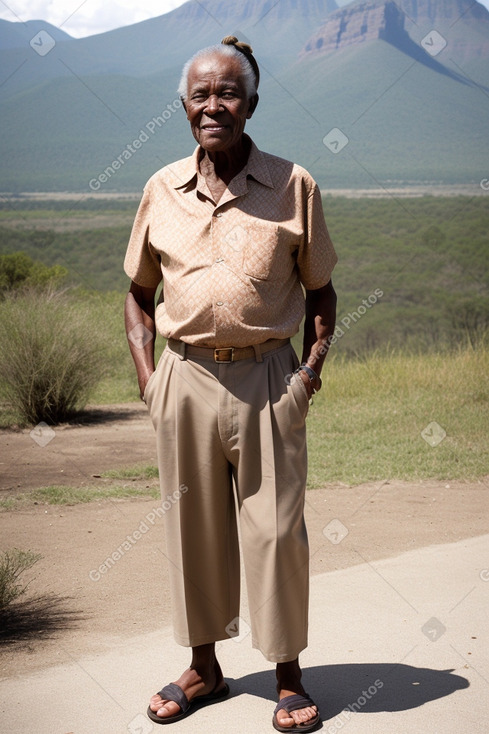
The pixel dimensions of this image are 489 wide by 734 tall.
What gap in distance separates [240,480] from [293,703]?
2.22 ft

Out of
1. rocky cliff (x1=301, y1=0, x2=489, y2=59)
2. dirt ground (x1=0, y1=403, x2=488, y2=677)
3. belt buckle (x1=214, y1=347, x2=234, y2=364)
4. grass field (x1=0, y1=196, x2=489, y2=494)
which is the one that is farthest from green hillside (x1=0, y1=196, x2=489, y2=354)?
rocky cliff (x1=301, y1=0, x2=489, y2=59)

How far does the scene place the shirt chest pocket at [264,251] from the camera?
8.64ft

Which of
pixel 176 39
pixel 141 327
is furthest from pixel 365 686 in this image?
pixel 176 39

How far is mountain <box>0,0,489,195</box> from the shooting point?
8269 centimetres

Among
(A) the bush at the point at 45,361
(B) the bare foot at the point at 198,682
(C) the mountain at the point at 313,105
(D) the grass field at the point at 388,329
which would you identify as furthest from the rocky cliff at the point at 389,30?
(B) the bare foot at the point at 198,682

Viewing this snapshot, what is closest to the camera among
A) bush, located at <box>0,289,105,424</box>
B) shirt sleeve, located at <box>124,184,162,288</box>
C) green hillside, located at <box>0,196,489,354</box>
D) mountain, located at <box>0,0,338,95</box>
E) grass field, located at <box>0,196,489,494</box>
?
shirt sleeve, located at <box>124,184,162,288</box>

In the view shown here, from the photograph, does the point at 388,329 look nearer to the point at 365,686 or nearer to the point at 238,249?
the point at 365,686

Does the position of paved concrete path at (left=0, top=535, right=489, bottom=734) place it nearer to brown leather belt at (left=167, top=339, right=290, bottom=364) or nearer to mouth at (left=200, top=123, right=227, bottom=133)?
brown leather belt at (left=167, top=339, right=290, bottom=364)

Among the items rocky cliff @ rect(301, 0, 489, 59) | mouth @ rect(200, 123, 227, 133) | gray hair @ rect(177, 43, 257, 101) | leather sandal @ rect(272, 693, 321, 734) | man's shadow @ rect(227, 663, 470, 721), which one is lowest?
rocky cliff @ rect(301, 0, 489, 59)

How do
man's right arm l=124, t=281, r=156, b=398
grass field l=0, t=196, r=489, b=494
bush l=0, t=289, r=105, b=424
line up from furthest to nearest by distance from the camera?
1. bush l=0, t=289, r=105, b=424
2. grass field l=0, t=196, r=489, b=494
3. man's right arm l=124, t=281, r=156, b=398

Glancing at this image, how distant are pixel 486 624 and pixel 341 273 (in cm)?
3849

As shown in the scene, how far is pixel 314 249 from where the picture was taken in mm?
2760

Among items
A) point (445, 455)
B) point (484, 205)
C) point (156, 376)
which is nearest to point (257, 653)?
point (156, 376)

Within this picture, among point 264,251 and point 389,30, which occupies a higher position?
point 264,251
